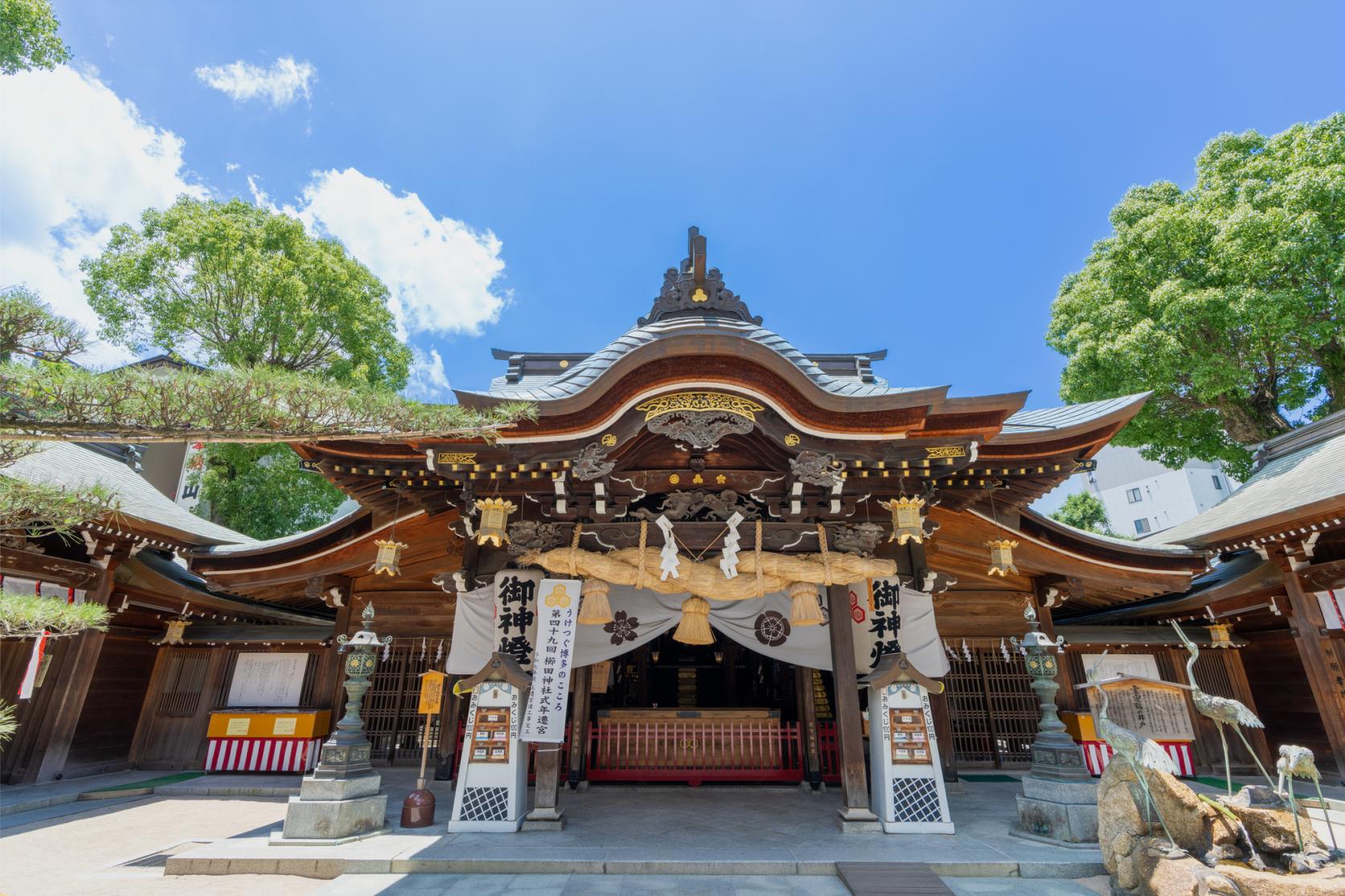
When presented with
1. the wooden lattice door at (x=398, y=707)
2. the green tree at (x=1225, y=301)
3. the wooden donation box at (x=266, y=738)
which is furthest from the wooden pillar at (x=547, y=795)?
the green tree at (x=1225, y=301)

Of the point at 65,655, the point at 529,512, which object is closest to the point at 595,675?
the point at 529,512

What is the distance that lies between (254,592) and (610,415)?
27.6 feet

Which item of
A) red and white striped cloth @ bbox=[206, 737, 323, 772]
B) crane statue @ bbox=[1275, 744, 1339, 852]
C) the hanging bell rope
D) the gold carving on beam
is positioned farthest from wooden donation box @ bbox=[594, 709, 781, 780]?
crane statue @ bbox=[1275, 744, 1339, 852]

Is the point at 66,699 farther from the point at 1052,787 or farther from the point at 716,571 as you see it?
the point at 1052,787

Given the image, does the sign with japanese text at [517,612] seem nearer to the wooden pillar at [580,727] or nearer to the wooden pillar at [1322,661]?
the wooden pillar at [580,727]

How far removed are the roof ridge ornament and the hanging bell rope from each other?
10.5 ft

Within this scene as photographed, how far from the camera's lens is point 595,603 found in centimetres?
663

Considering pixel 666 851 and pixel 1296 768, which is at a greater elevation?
pixel 1296 768

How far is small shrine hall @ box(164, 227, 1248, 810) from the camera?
241 inches

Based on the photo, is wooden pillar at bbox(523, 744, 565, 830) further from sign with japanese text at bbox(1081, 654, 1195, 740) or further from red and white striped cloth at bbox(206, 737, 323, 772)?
sign with japanese text at bbox(1081, 654, 1195, 740)

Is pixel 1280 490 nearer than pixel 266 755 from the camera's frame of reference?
Yes

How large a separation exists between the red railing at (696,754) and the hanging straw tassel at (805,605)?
115 inches

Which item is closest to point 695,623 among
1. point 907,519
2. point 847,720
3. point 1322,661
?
point 847,720

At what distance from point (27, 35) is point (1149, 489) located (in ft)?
150
